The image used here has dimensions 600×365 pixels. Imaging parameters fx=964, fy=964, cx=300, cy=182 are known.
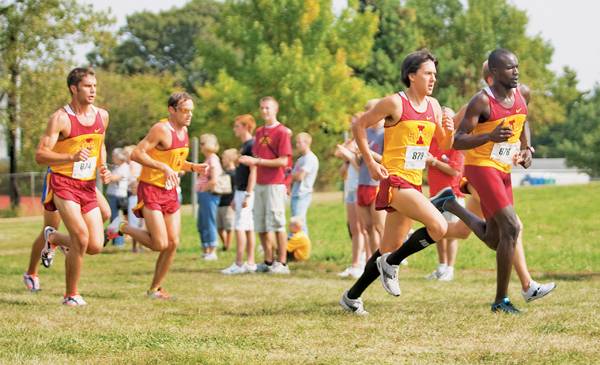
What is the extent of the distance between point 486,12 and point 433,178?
65337 millimetres

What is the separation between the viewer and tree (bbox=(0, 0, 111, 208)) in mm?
35469

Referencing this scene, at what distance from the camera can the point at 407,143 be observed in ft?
25.5

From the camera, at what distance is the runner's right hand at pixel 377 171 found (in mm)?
7531

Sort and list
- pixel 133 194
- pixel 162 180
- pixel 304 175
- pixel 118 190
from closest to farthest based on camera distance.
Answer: pixel 162 180 < pixel 304 175 < pixel 133 194 < pixel 118 190

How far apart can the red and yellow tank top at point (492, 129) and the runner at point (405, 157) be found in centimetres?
42

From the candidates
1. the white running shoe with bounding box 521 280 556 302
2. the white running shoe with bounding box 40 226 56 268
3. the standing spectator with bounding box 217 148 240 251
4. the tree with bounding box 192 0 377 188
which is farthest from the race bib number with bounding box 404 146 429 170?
the tree with bounding box 192 0 377 188

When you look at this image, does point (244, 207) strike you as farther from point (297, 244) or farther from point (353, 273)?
point (297, 244)

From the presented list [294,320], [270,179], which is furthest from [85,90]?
[270,179]

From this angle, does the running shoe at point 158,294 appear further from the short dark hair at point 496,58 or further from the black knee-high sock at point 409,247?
the short dark hair at point 496,58

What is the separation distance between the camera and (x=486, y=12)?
7412cm

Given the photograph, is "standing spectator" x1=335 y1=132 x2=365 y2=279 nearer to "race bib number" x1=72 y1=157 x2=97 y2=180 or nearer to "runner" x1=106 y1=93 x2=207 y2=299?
"runner" x1=106 y1=93 x2=207 y2=299

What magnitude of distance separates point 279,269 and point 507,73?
5.85 m

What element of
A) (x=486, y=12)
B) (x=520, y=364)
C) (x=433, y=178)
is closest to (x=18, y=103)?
(x=433, y=178)

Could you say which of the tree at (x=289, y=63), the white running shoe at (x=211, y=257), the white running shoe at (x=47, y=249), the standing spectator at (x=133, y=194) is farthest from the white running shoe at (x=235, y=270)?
the tree at (x=289, y=63)
